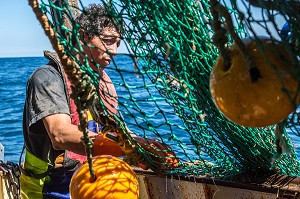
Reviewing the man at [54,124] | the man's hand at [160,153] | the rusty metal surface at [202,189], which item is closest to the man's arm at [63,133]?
the man at [54,124]

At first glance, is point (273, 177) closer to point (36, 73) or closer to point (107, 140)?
point (107, 140)

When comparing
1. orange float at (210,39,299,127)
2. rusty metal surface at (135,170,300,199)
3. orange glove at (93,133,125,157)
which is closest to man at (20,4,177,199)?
→ orange glove at (93,133,125,157)

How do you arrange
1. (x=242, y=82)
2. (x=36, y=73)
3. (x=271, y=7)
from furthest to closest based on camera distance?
(x=36, y=73), (x=271, y=7), (x=242, y=82)

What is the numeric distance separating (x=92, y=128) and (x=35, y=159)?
1.58 ft

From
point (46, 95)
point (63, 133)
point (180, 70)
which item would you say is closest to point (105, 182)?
point (180, 70)

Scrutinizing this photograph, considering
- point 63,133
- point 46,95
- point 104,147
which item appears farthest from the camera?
point 46,95

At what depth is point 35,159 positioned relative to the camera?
3.92 meters

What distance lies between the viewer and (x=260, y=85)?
153cm

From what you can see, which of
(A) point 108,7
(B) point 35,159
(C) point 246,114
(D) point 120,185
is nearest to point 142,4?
(A) point 108,7

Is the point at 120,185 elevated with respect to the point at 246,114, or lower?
lower

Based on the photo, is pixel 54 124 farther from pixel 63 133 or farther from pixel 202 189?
pixel 202 189

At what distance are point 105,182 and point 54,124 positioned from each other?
1291 mm

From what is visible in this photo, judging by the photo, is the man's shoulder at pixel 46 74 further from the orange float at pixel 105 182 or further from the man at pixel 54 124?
the orange float at pixel 105 182

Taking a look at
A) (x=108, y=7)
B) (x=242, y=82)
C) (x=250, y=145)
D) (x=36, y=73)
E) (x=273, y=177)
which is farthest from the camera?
(x=36, y=73)
